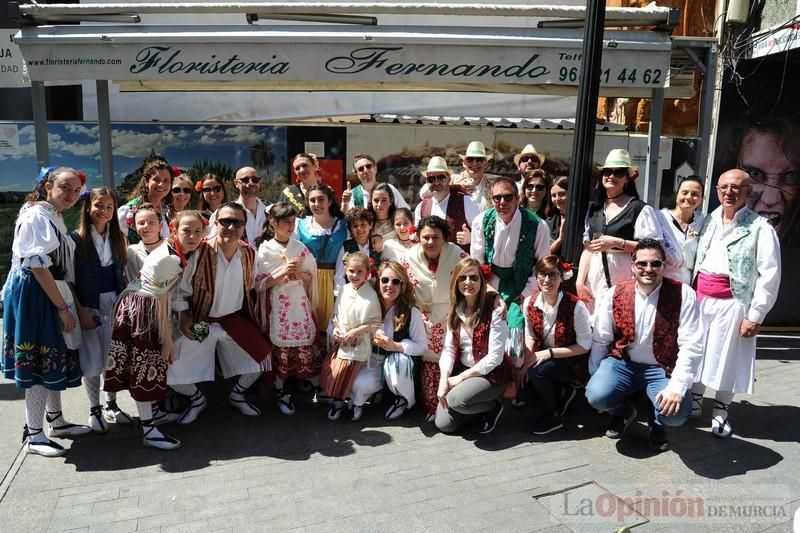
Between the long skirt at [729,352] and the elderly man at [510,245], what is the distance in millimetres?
1221

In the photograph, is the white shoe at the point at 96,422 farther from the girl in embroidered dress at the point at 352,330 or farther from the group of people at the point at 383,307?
the girl in embroidered dress at the point at 352,330

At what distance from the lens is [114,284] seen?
13.6ft

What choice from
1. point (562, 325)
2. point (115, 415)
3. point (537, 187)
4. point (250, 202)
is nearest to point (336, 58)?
point (250, 202)

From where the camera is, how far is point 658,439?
13.0ft

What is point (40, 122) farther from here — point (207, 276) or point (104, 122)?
point (207, 276)

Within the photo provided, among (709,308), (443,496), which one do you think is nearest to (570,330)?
(709,308)

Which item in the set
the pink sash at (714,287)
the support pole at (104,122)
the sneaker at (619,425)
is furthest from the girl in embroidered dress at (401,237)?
the support pole at (104,122)

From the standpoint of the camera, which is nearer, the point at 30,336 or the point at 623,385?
the point at 30,336

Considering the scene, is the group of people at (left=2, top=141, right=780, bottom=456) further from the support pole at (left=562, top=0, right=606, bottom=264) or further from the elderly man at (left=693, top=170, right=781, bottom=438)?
the support pole at (left=562, top=0, right=606, bottom=264)

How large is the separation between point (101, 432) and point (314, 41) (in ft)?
11.4

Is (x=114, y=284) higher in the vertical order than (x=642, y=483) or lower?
higher

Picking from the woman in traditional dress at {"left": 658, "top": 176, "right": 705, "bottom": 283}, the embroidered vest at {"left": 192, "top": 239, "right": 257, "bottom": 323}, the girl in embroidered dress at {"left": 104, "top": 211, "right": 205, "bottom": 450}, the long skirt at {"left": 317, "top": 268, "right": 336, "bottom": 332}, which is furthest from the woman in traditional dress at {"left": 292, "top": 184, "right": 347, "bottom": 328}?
the woman in traditional dress at {"left": 658, "top": 176, "right": 705, "bottom": 283}

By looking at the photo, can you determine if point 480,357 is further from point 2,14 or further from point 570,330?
point 2,14

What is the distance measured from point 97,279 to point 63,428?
102 centimetres
